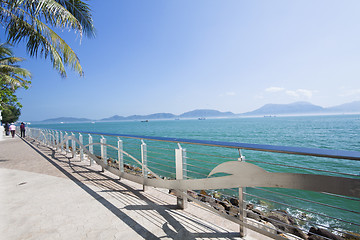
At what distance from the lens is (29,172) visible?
199 inches

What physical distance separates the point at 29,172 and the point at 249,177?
5.89 m

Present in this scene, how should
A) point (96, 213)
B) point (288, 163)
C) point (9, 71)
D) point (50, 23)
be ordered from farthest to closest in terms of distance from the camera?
point (288, 163)
point (9, 71)
point (50, 23)
point (96, 213)

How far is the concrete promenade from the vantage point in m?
2.28

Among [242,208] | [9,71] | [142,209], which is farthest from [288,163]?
[9,71]

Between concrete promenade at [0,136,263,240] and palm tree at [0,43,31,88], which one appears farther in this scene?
palm tree at [0,43,31,88]

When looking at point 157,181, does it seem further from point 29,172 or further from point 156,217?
point 29,172

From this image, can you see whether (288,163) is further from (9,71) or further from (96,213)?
(9,71)

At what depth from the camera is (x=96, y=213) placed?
2746 millimetres

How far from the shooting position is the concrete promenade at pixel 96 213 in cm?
228

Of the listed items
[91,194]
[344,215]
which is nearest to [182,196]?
[91,194]

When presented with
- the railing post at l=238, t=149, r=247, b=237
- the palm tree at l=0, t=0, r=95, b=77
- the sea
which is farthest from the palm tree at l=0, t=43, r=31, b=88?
the railing post at l=238, t=149, r=247, b=237

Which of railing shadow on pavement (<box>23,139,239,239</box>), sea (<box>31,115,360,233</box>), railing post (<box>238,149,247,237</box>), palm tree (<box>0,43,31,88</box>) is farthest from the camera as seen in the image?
palm tree (<box>0,43,31,88</box>)

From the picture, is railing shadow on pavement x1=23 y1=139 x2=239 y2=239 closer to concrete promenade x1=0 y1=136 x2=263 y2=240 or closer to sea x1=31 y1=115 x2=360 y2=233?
concrete promenade x1=0 y1=136 x2=263 y2=240

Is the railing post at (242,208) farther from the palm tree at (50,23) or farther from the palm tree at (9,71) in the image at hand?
the palm tree at (9,71)
